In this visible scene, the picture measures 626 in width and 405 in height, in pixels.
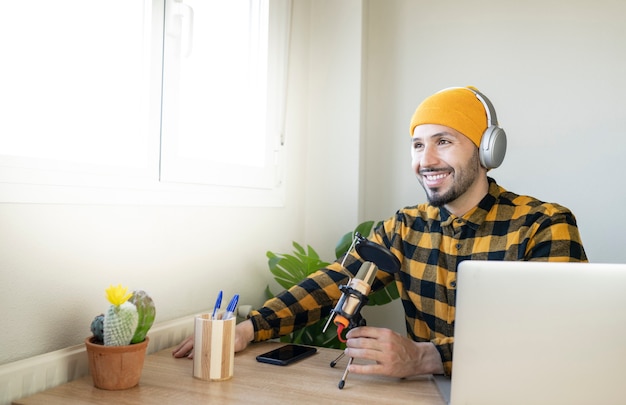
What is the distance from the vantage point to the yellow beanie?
162 centimetres

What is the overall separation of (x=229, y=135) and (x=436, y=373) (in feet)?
3.67

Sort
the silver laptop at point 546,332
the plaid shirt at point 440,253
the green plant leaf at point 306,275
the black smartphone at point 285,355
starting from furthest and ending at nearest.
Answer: the green plant leaf at point 306,275
the plaid shirt at point 440,253
the black smartphone at point 285,355
the silver laptop at point 546,332

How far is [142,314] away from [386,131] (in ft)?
5.13

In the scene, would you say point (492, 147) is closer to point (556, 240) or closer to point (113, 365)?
point (556, 240)

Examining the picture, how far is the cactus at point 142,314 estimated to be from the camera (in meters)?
1.21

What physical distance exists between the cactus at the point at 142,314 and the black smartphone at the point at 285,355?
0.32m

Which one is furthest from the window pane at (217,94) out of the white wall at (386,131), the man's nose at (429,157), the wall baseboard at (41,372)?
the man's nose at (429,157)

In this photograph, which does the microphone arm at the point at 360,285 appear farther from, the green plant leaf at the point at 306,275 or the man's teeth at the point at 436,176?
the green plant leaf at the point at 306,275

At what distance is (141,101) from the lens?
1.57 m

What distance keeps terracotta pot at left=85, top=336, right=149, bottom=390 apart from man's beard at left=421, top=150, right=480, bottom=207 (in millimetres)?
917

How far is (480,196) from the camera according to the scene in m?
1.66

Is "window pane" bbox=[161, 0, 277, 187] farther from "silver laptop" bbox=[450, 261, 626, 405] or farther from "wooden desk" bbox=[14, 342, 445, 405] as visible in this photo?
"silver laptop" bbox=[450, 261, 626, 405]

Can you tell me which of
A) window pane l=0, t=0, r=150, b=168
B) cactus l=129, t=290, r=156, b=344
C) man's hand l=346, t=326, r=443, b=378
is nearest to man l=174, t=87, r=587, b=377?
man's hand l=346, t=326, r=443, b=378

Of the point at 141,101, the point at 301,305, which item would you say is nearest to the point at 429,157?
the point at 301,305
